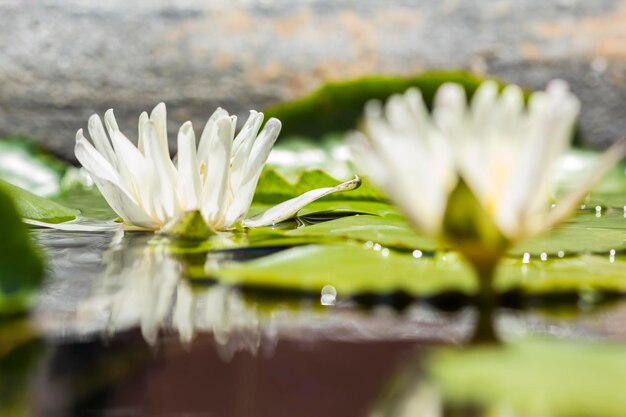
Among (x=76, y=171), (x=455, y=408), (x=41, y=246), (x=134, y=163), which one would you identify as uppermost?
(x=76, y=171)

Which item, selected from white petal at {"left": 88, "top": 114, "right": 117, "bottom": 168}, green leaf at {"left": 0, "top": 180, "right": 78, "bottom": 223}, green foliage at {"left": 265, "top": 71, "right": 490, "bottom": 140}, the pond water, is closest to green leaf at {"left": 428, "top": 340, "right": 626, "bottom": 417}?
the pond water

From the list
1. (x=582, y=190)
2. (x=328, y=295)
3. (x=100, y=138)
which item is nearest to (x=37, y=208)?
(x=100, y=138)

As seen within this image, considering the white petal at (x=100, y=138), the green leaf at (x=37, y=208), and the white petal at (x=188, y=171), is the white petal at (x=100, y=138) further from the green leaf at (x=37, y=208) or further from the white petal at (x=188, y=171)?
the green leaf at (x=37, y=208)

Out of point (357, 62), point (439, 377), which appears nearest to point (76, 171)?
point (357, 62)

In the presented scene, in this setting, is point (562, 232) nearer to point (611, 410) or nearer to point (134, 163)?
point (134, 163)

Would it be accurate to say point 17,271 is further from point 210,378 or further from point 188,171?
point 188,171
